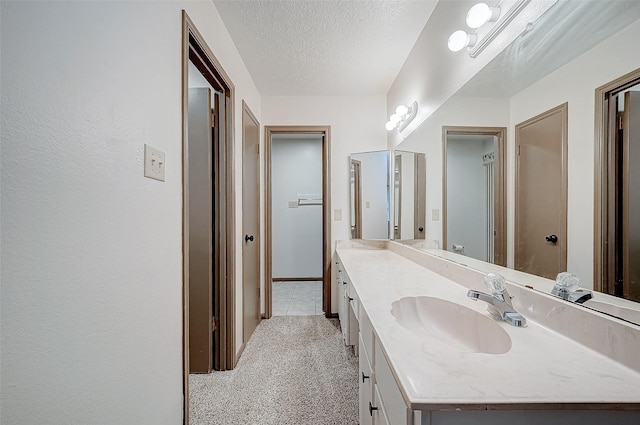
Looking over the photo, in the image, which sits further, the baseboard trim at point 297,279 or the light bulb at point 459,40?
the baseboard trim at point 297,279

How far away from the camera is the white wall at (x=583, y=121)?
0.67m

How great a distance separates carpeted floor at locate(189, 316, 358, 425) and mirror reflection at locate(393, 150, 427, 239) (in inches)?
42.1

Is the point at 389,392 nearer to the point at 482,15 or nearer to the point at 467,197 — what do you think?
the point at 467,197

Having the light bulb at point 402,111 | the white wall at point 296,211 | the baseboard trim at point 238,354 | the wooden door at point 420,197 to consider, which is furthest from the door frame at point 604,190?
the white wall at point 296,211

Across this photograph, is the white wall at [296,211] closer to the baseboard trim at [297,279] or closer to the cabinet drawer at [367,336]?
the baseboard trim at [297,279]

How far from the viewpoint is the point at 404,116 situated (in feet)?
7.27

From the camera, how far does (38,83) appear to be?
572 mm

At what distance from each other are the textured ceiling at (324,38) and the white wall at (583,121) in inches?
46.0

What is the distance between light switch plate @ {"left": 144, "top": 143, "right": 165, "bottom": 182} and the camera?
3.05 feet

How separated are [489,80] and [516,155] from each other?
38 centimetres

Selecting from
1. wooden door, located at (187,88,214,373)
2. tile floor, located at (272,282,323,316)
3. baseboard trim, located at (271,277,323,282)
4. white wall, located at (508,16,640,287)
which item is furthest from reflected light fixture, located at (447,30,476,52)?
baseboard trim, located at (271,277,323,282)

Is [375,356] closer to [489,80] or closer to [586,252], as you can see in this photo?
[586,252]

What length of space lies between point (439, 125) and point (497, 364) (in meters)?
1.27

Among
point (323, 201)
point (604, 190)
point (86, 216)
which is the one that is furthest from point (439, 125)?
point (86, 216)
